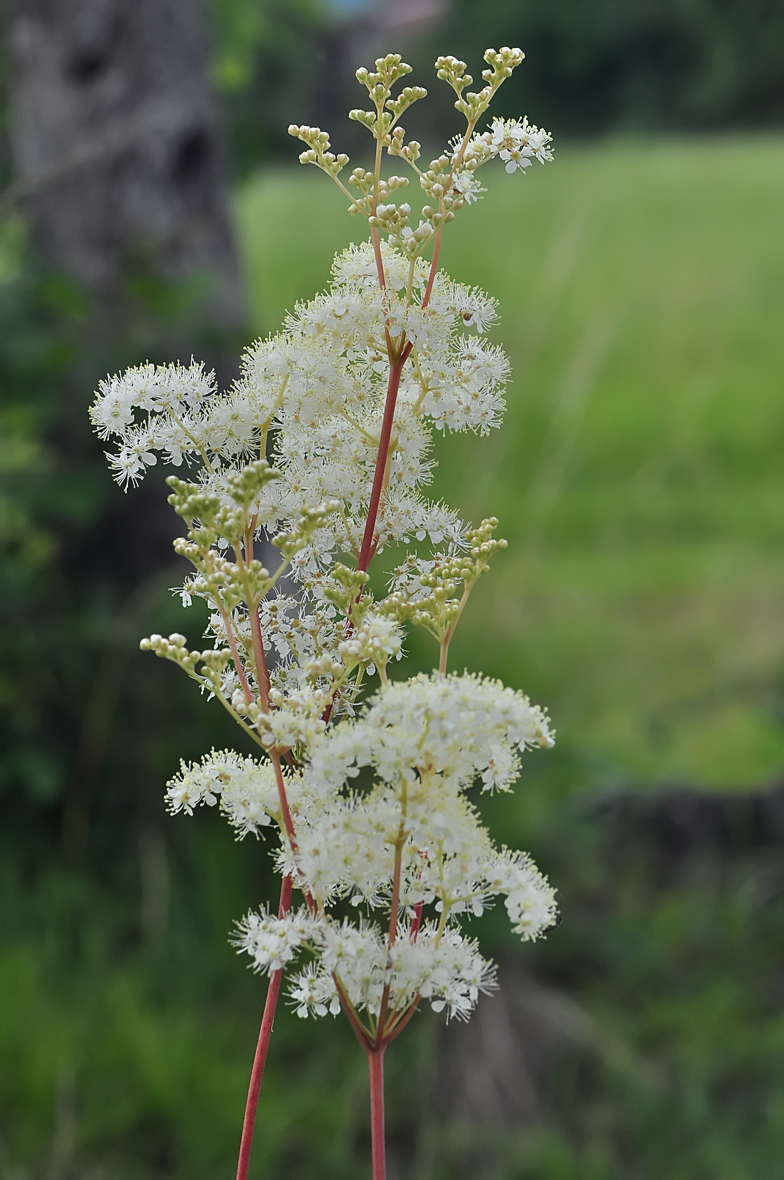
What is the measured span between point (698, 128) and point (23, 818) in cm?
539

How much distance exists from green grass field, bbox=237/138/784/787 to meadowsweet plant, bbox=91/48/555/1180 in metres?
1.75

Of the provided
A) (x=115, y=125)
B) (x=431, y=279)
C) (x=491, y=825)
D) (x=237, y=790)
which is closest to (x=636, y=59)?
(x=115, y=125)

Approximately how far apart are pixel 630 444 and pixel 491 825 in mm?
2219

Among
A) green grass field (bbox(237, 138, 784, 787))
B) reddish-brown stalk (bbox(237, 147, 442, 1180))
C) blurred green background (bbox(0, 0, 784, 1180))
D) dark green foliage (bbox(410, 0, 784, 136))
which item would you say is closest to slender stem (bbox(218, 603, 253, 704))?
reddish-brown stalk (bbox(237, 147, 442, 1180))

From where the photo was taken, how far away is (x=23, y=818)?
2.14 metres

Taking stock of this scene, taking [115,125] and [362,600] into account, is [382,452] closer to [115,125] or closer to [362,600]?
[362,600]

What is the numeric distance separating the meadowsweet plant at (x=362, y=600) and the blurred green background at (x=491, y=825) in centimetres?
133

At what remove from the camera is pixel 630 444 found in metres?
3.98

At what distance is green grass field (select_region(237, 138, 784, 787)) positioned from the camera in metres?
2.88

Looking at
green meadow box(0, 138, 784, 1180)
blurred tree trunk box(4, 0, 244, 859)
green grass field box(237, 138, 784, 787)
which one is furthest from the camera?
green grass field box(237, 138, 784, 787)

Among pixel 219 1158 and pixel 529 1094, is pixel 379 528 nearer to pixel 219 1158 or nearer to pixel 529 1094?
pixel 219 1158

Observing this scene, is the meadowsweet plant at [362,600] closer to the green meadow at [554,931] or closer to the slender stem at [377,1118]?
the slender stem at [377,1118]

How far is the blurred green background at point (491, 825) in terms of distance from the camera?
171cm

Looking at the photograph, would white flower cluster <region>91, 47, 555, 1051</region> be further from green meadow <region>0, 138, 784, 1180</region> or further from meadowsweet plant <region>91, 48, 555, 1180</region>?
green meadow <region>0, 138, 784, 1180</region>
